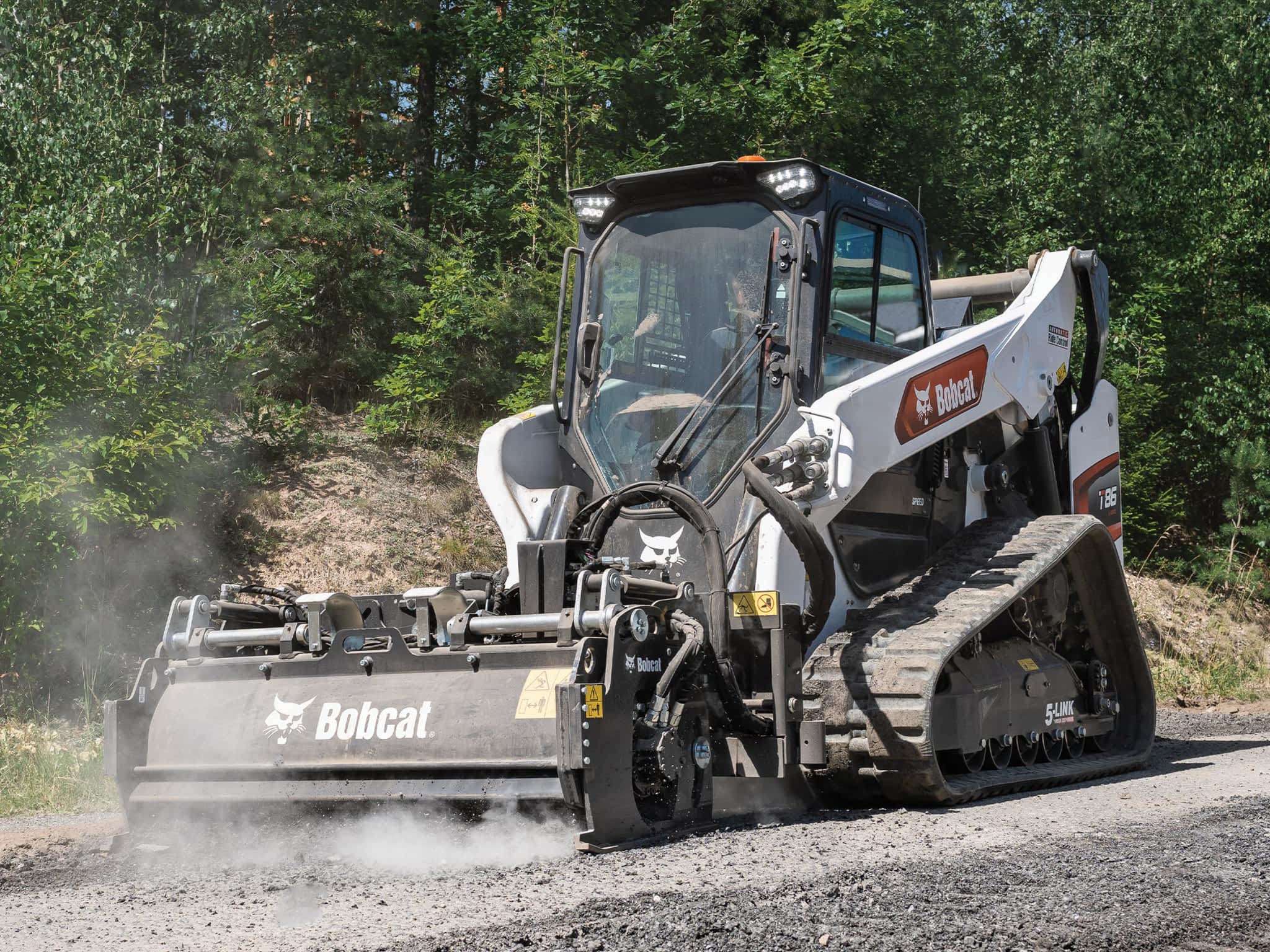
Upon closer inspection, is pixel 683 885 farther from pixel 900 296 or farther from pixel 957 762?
pixel 900 296

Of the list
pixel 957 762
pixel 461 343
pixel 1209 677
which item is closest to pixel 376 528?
pixel 461 343

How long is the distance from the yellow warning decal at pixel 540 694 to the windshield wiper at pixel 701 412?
1.68 metres

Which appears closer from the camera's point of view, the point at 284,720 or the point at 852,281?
the point at 284,720

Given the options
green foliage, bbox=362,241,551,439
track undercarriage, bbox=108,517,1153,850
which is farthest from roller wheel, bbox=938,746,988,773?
green foliage, bbox=362,241,551,439

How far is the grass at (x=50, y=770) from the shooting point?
8.63m

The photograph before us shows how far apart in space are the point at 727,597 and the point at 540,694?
1.06 metres

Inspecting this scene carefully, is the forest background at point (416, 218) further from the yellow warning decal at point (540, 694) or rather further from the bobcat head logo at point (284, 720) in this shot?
the yellow warning decal at point (540, 694)

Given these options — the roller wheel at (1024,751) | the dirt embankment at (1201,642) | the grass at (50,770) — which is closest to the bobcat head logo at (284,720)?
the grass at (50,770)

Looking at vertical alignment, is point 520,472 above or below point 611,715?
above

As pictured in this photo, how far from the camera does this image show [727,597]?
6.39 m

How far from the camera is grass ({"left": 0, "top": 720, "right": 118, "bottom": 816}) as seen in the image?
28.3ft

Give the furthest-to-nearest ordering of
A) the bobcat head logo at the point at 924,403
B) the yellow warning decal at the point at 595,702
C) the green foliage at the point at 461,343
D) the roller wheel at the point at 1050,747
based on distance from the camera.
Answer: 1. the green foliage at the point at 461,343
2. the roller wheel at the point at 1050,747
3. the bobcat head logo at the point at 924,403
4. the yellow warning decal at the point at 595,702

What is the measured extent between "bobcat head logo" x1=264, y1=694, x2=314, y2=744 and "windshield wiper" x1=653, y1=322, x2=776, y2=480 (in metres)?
2.13

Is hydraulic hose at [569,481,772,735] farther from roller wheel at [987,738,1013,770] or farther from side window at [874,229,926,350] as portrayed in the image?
roller wheel at [987,738,1013,770]
